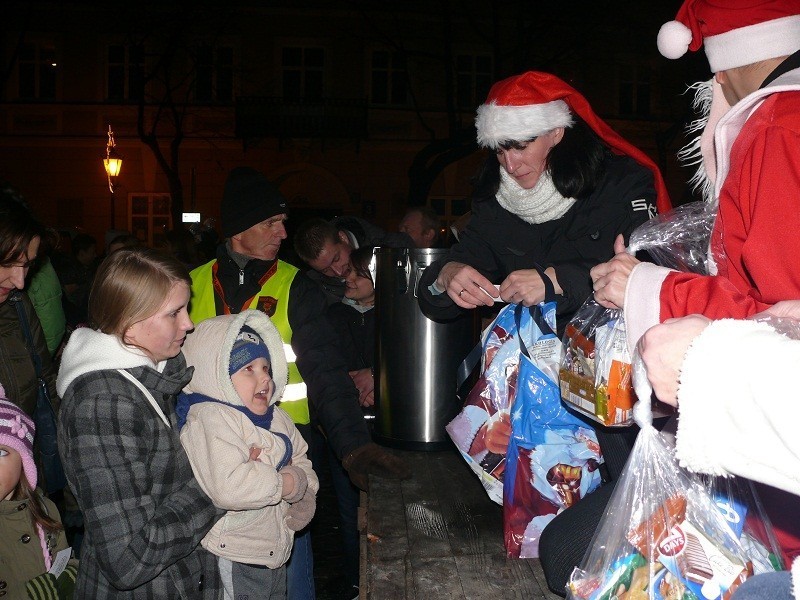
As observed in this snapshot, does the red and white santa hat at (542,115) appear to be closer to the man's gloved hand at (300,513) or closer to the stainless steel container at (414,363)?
the stainless steel container at (414,363)

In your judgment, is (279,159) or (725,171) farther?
(279,159)

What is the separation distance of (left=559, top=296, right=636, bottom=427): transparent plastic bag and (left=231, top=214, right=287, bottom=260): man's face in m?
1.80

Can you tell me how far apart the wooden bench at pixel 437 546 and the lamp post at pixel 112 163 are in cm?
1770

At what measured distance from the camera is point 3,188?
3516 mm

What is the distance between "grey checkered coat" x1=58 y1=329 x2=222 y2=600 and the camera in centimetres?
228

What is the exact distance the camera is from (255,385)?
111 inches

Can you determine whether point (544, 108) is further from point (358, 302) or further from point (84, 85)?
point (84, 85)

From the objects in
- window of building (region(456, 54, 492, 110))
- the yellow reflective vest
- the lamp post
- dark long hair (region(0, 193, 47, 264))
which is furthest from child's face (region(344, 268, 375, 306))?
window of building (region(456, 54, 492, 110))

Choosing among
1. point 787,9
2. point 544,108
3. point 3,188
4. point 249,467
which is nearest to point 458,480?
point 249,467

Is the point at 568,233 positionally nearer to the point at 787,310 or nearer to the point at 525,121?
the point at 525,121

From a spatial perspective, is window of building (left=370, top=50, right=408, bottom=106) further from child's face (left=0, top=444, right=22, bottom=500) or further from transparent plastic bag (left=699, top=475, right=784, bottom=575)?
transparent plastic bag (left=699, top=475, right=784, bottom=575)

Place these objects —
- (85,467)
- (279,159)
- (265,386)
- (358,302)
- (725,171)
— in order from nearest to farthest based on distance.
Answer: (725,171) → (85,467) → (265,386) → (358,302) → (279,159)

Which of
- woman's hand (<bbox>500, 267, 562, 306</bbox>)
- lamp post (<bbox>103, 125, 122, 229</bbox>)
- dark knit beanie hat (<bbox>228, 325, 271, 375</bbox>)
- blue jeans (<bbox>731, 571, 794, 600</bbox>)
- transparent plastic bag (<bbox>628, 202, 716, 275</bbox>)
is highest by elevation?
lamp post (<bbox>103, 125, 122, 229</bbox>)

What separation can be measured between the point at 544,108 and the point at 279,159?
20.8 m
